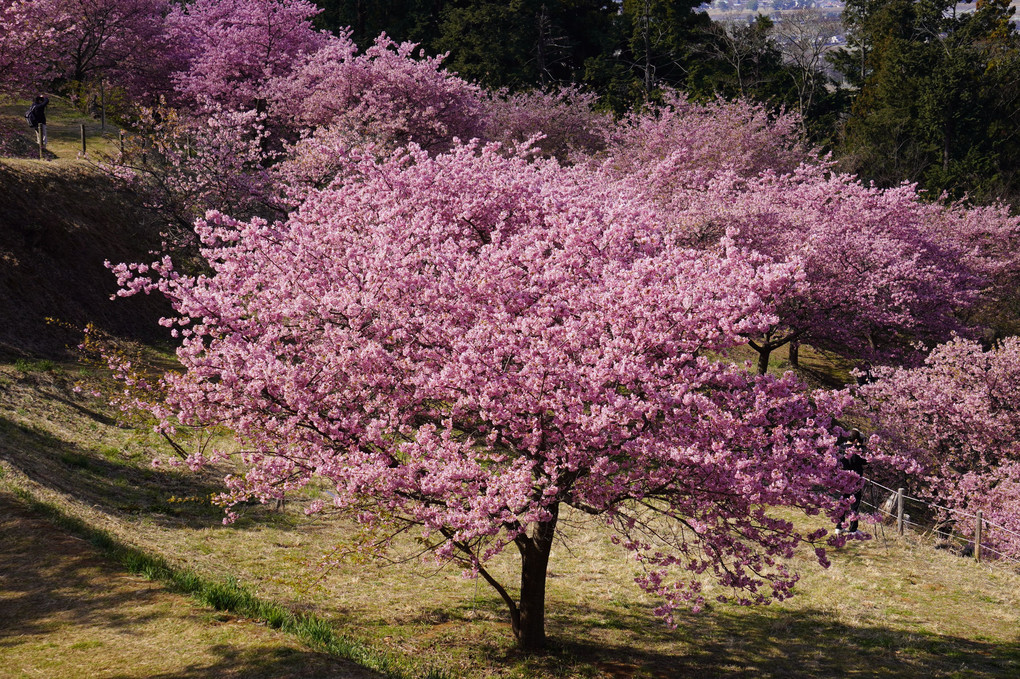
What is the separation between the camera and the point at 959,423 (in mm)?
19859

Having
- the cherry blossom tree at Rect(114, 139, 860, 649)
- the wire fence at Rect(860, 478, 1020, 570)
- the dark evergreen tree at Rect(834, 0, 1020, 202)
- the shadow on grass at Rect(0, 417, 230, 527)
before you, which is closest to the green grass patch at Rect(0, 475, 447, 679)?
the cherry blossom tree at Rect(114, 139, 860, 649)

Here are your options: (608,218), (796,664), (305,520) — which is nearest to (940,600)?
(796,664)

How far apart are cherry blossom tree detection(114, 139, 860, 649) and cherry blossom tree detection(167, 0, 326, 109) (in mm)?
26041

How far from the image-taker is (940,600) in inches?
551

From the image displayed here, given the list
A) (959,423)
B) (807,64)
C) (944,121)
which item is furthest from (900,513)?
(807,64)

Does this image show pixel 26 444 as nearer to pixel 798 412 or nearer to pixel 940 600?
pixel 798 412

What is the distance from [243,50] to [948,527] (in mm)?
32778

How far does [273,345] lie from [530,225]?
575 centimetres

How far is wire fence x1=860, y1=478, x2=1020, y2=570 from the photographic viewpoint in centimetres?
1648

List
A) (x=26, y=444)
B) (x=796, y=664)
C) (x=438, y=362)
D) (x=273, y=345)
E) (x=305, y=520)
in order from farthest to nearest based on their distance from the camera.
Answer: (x=305, y=520), (x=26, y=444), (x=796, y=664), (x=273, y=345), (x=438, y=362)

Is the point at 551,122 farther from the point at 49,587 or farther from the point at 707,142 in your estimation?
the point at 49,587

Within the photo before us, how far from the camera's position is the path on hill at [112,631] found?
7727 millimetres

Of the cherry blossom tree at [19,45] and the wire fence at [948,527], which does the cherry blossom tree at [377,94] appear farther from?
the wire fence at [948,527]

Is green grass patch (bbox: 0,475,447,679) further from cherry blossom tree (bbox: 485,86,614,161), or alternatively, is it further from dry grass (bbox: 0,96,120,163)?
cherry blossom tree (bbox: 485,86,614,161)
